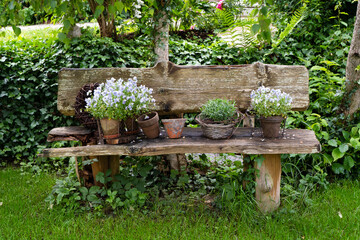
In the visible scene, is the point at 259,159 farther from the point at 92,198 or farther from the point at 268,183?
the point at 92,198

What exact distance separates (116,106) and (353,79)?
2.65 m

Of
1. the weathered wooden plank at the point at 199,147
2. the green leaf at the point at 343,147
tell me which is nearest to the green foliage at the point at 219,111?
the weathered wooden plank at the point at 199,147

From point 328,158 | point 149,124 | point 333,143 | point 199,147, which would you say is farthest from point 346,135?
point 149,124

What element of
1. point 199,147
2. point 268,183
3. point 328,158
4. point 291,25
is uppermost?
point 291,25

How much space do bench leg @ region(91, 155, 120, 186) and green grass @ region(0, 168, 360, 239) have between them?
0.49m

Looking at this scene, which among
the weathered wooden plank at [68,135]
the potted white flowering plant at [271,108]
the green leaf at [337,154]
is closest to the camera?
the potted white flowering plant at [271,108]

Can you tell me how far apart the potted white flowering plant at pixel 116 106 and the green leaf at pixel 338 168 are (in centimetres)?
220

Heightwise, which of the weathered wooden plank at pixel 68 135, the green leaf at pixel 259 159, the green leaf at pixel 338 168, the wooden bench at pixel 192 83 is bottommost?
the green leaf at pixel 338 168

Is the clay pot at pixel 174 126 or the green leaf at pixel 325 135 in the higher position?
the clay pot at pixel 174 126

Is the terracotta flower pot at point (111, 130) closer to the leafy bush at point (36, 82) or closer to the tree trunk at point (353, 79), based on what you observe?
the leafy bush at point (36, 82)

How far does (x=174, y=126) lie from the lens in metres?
2.81

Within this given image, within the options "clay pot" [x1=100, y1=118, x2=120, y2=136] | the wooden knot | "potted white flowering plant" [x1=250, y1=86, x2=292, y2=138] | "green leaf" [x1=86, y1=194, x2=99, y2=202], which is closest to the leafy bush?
"green leaf" [x1=86, y1=194, x2=99, y2=202]

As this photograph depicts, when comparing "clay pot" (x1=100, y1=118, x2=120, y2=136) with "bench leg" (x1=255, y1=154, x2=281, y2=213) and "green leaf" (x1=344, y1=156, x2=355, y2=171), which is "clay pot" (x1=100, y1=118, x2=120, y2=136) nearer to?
"bench leg" (x1=255, y1=154, x2=281, y2=213)

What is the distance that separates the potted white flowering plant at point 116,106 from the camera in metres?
2.61
